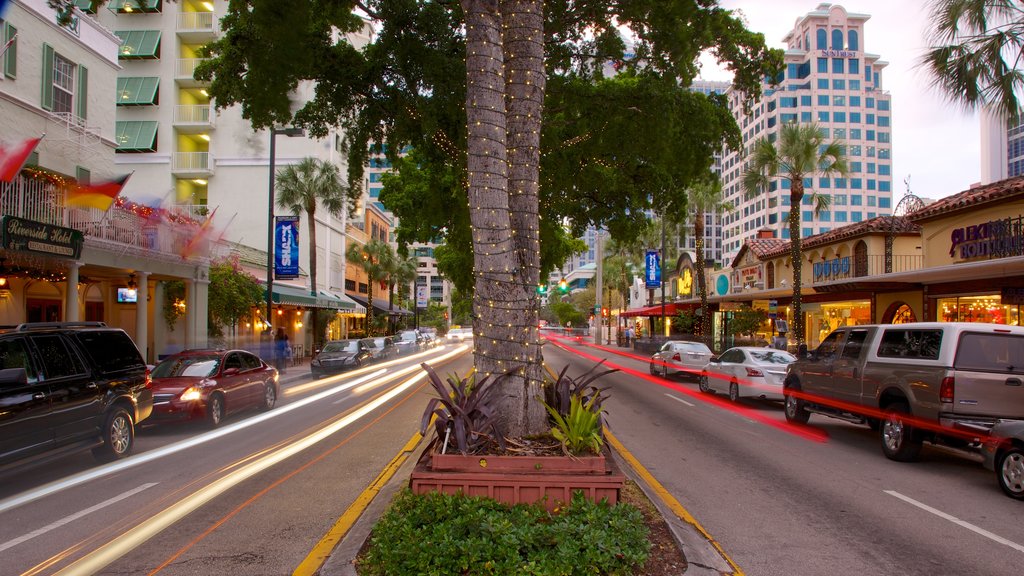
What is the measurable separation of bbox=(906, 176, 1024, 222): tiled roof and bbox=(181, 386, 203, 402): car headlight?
21.4 metres

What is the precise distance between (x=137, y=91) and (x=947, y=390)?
36.0 metres

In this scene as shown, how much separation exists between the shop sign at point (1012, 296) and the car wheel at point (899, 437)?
12.1 m

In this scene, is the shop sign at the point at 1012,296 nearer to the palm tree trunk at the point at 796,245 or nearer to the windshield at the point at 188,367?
the palm tree trunk at the point at 796,245

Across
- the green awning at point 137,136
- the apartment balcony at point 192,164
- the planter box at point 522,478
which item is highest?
the green awning at point 137,136

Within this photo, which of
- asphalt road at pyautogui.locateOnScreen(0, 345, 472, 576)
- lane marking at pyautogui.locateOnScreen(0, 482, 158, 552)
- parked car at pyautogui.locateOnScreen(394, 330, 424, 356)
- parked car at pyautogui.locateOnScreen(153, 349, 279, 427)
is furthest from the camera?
parked car at pyautogui.locateOnScreen(394, 330, 424, 356)

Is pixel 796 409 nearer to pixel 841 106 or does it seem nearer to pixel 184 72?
pixel 184 72

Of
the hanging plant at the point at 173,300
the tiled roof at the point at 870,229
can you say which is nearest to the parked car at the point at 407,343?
the hanging plant at the point at 173,300

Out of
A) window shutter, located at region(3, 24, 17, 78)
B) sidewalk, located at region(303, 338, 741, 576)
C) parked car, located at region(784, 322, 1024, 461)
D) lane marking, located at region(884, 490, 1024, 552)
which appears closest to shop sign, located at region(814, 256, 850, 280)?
parked car, located at region(784, 322, 1024, 461)

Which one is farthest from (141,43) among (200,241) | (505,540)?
(505,540)

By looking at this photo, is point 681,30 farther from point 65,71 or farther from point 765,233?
point 765,233

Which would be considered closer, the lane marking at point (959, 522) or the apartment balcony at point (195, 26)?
the lane marking at point (959, 522)

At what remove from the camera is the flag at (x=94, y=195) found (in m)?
16.8

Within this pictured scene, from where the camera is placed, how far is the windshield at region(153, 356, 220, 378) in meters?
12.6

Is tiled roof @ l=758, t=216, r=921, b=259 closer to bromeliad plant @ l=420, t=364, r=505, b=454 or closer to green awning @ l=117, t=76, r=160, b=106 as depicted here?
bromeliad plant @ l=420, t=364, r=505, b=454
